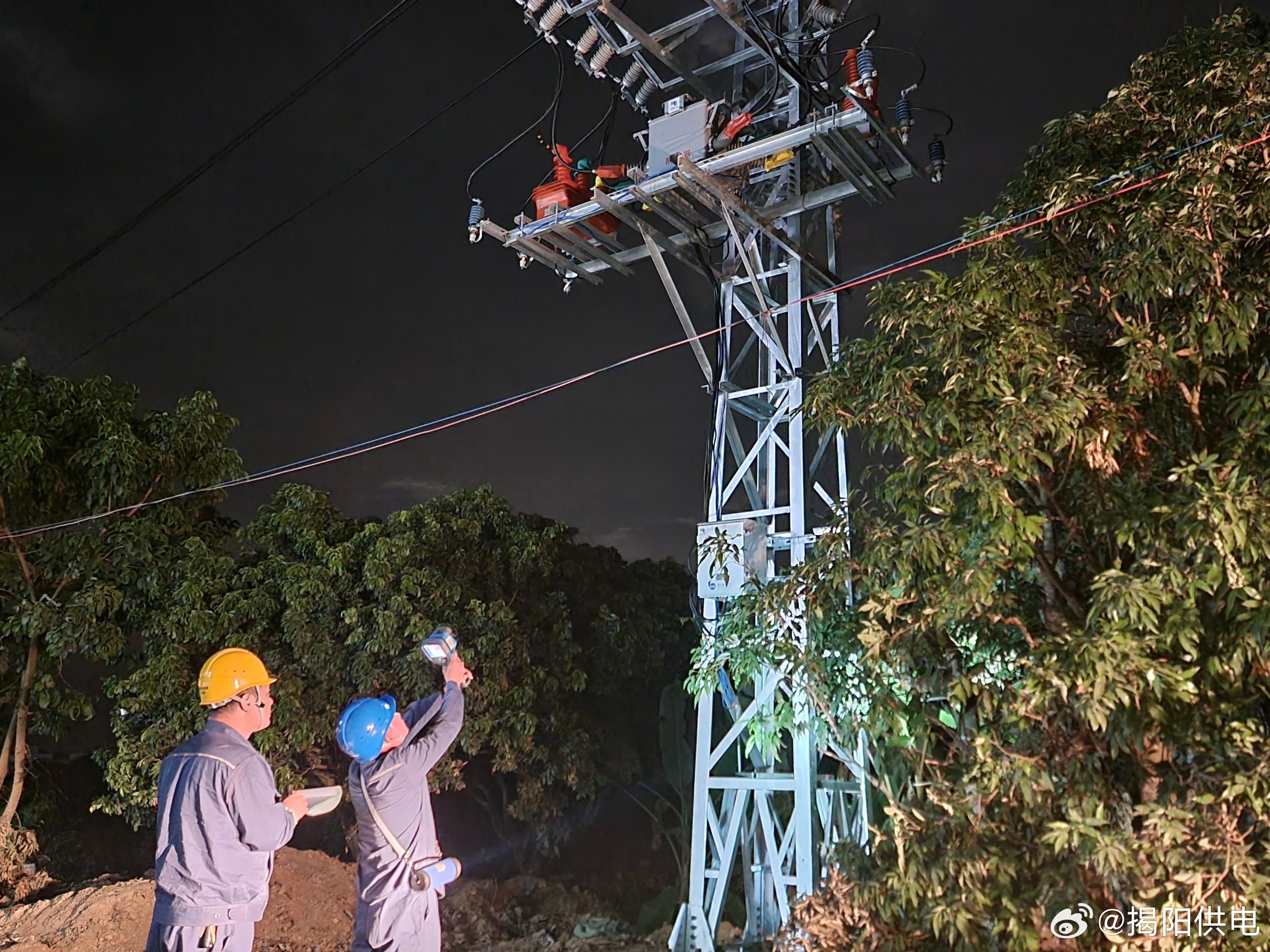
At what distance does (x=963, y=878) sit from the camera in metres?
3.77

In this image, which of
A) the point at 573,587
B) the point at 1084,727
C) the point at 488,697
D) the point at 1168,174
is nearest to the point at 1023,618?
the point at 1084,727

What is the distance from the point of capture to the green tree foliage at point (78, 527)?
10055 mm

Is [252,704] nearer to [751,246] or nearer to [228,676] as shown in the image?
[228,676]

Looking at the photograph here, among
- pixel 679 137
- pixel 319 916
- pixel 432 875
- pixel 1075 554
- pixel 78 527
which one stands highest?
pixel 679 137

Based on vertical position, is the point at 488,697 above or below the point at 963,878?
above

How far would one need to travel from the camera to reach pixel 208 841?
3.46 m

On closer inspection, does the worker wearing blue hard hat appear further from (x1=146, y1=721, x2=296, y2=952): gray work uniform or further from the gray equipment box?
the gray equipment box

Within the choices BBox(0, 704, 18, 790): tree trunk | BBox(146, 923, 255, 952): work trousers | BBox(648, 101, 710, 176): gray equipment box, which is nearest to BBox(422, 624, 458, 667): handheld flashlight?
BBox(146, 923, 255, 952): work trousers

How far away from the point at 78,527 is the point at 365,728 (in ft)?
26.0

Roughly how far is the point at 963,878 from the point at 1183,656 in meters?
1.26

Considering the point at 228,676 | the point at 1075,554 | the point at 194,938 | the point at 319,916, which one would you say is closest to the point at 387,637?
the point at 319,916

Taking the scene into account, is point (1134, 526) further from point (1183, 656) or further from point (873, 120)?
point (873, 120)

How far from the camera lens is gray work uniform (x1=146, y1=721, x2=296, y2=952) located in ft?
11.4

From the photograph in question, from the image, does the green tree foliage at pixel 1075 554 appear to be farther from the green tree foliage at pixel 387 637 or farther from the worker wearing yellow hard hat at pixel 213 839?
the green tree foliage at pixel 387 637
